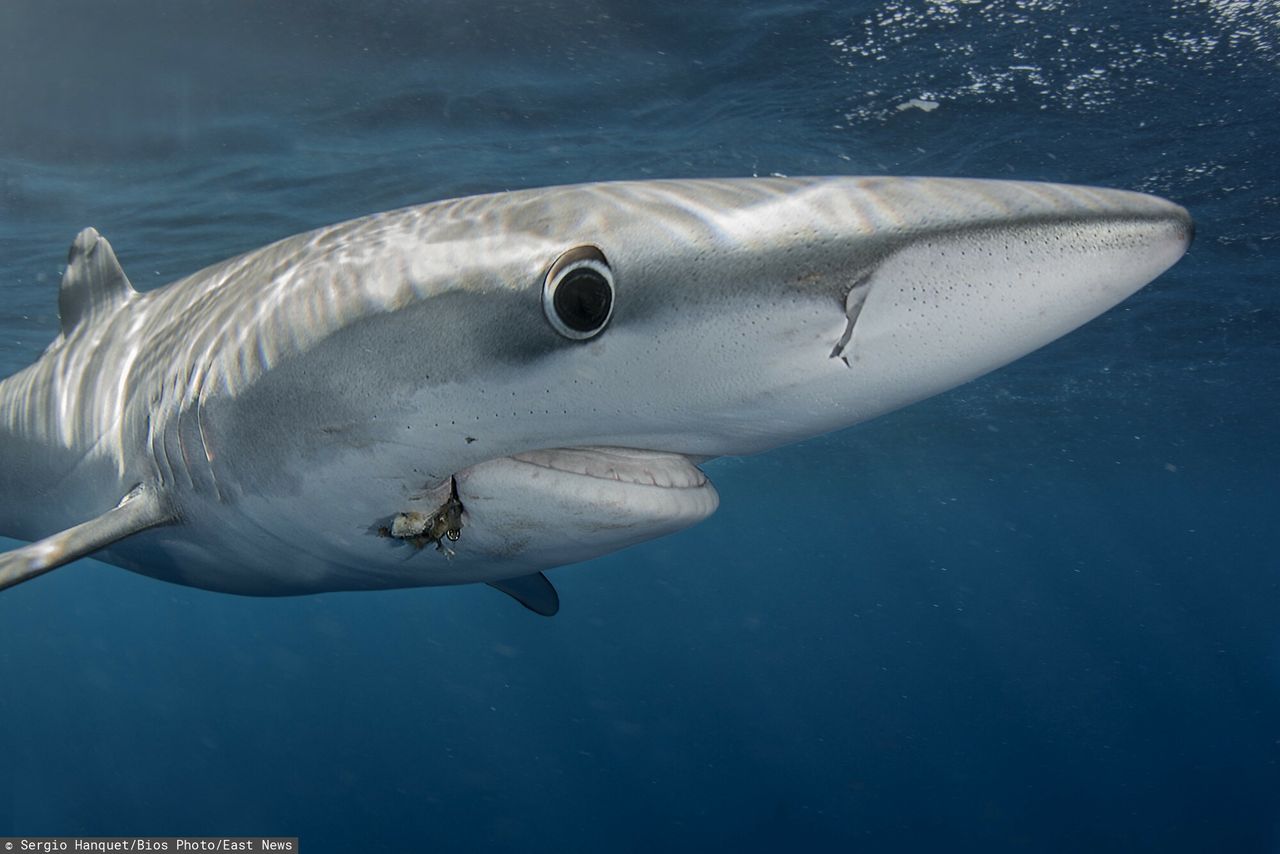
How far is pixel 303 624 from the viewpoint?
113m

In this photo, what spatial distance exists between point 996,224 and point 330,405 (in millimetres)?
1626

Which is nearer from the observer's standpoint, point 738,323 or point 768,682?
point 738,323

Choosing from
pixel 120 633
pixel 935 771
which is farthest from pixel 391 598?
pixel 120 633

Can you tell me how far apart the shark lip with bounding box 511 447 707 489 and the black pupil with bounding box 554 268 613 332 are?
1.85 ft

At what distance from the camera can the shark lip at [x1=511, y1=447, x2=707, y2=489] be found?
208cm

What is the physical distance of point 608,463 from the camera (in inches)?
82.6

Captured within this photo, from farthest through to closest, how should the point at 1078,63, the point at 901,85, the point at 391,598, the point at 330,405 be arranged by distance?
1. the point at 391,598
2. the point at 901,85
3. the point at 1078,63
4. the point at 330,405

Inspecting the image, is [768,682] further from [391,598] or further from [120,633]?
[120,633]

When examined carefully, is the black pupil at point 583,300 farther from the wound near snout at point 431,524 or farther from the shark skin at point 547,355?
the wound near snout at point 431,524

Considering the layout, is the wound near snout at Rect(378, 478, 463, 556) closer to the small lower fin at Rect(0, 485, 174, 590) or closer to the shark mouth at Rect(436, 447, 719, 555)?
the shark mouth at Rect(436, 447, 719, 555)

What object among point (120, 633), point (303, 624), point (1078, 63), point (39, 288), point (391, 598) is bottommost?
point (120, 633)

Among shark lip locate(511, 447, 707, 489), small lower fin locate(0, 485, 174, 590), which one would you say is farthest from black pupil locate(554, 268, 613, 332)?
small lower fin locate(0, 485, 174, 590)

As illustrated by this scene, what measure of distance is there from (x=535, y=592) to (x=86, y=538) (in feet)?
7.72

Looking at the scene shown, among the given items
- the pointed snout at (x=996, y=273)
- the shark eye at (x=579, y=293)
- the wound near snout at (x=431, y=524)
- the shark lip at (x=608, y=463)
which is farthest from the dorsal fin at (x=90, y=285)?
the pointed snout at (x=996, y=273)
